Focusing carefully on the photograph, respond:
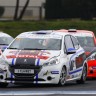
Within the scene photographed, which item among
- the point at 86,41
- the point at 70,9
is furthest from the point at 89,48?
the point at 70,9

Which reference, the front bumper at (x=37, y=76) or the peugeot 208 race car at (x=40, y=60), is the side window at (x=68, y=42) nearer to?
the peugeot 208 race car at (x=40, y=60)

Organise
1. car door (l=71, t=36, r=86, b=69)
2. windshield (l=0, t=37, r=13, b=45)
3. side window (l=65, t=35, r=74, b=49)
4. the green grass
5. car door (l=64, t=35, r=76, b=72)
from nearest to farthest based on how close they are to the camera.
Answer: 1. car door (l=64, t=35, r=76, b=72)
2. side window (l=65, t=35, r=74, b=49)
3. car door (l=71, t=36, r=86, b=69)
4. windshield (l=0, t=37, r=13, b=45)
5. the green grass

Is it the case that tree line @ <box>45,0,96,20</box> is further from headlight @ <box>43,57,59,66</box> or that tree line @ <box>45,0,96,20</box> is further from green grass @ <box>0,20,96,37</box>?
headlight @ <box>43,57,59,66</box>

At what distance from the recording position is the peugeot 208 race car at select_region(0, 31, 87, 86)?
1745 centimetres

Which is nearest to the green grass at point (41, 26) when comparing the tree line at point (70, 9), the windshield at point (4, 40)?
the tree line at point (70, 9)

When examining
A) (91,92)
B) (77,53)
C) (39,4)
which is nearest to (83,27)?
(39,4)

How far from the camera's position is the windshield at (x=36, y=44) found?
18.5 m

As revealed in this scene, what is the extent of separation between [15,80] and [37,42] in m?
1.63

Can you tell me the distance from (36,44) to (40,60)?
1272mm

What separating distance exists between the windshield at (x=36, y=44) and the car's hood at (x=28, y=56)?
404 mm

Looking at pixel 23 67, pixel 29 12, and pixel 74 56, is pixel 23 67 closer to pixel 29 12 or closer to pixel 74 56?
pixel 74 56

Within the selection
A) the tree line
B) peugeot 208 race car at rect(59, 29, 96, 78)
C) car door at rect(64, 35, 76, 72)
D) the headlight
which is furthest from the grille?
the tree line

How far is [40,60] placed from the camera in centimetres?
1744

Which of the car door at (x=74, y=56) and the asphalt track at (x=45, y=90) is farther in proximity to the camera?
the car door at (x=74, y=56)
